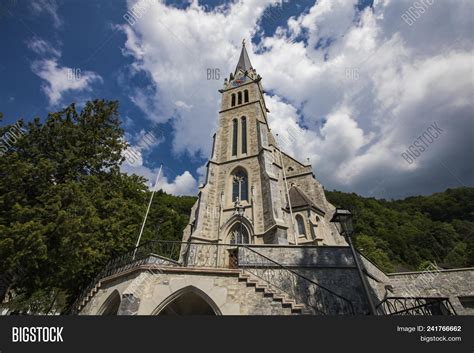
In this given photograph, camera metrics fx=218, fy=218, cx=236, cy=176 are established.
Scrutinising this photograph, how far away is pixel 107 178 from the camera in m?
12.0

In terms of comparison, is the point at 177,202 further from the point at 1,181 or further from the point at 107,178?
the point at 1,181

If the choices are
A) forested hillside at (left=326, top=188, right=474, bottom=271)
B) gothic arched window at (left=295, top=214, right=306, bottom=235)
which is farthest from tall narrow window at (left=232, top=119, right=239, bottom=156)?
forested hillside at (left=326, top=188, right=474, bottom=271)

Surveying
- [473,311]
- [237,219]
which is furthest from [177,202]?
[473,311]

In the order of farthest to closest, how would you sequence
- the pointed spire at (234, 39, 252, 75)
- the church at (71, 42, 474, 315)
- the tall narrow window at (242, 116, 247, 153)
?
the pointed spire at (234, 39, 252, 75), the tall narrow window at (242, 116, 247, 153), the church at (71, 42, 474, 315)

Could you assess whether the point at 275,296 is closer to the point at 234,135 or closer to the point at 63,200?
the point at 63,200

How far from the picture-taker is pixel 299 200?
62.5ft

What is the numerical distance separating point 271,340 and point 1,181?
10632 millimetres

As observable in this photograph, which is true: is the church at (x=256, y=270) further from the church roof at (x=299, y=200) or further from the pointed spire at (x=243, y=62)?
the pointed spire at (x=243, y=62)

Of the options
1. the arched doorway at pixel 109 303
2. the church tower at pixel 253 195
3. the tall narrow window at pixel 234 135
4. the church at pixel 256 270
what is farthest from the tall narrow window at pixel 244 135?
the arched doorway at pixel 109 303

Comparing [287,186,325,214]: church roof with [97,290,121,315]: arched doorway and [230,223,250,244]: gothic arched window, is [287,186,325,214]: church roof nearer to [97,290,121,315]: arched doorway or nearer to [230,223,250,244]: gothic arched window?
[230,223,250,244]: gothic arched window

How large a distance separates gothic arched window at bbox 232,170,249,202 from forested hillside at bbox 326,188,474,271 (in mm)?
29033

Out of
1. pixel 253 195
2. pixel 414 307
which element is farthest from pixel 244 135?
pixel 414 307

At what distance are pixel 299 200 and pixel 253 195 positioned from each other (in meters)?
5.01

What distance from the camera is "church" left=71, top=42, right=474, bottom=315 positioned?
7.33 metres
